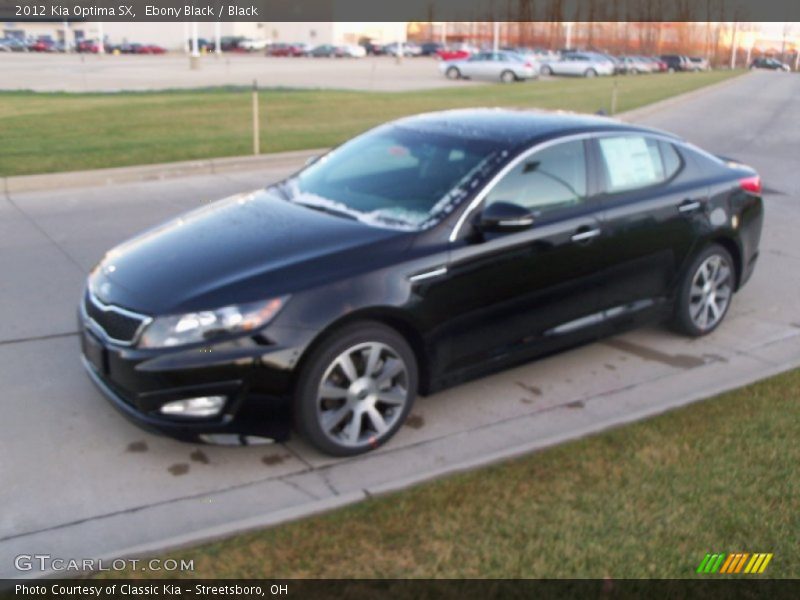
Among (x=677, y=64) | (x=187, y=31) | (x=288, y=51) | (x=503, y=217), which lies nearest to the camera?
(x=503, y=217)

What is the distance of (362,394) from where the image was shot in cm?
449

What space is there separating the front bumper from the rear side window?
2639mm

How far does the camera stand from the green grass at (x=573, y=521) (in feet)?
11.5

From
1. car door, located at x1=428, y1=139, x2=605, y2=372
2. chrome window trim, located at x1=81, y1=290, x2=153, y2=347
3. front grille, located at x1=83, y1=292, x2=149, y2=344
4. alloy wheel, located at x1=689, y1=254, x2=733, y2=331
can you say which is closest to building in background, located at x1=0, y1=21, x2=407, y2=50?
alloy wheel, located at x1=689, y1=254, x2=733, y2=331

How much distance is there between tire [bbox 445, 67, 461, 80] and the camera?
43.8 meters

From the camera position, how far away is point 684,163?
6.26 meters

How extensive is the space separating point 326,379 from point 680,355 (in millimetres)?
2950

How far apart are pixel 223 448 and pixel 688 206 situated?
11.6 ft

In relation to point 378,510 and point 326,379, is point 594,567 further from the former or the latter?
point 326,379

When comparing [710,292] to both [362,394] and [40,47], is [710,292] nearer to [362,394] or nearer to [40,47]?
[362,394]

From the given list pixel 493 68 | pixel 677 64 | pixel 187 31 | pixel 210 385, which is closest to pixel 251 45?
pixel 187 31

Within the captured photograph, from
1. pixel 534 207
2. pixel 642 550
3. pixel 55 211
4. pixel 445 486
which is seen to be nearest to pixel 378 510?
pixel 445 486

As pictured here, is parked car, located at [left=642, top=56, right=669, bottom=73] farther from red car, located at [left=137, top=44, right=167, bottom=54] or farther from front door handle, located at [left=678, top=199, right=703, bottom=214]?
front door handle, located at [left=678, top=199, right=703, bottom=214]

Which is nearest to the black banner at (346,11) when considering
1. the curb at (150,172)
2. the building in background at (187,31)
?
the building in background at (187,31)
